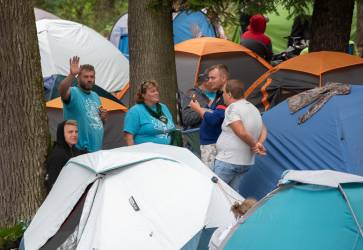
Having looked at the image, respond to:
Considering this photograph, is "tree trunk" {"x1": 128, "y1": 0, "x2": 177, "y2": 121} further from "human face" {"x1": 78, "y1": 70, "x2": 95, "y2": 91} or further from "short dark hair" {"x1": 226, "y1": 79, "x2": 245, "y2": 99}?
"short dark hair" {"x1": 226, "y1": 79, "x2": 245, "y2": 99}

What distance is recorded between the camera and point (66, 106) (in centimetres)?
765

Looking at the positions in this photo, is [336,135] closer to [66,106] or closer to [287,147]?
[287,147]

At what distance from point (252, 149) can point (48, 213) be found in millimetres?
1942

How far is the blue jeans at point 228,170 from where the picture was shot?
7023 millimetres

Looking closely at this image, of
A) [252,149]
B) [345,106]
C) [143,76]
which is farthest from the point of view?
[143,76]

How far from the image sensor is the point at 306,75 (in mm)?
10438

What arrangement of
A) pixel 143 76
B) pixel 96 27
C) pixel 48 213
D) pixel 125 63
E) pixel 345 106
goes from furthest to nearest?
pixel 96 27 < pixel 125 63 < pixel 143 76 < pixel 345 106 < pixel 48 213

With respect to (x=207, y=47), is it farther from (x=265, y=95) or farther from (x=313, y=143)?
(x=313, y=143)

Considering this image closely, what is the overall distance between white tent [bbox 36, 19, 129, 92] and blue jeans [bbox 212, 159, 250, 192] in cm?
708

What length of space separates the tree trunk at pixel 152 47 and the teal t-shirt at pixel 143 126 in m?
1.79

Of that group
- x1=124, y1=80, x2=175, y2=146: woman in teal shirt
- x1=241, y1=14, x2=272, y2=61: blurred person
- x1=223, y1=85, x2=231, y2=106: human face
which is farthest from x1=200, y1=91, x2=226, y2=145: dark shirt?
x1=241, y1=14, x2=272, y2=61: blurred person

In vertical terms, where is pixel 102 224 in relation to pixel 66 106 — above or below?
below

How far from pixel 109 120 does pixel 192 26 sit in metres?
8.06

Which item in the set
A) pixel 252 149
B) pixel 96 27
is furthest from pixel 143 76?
pixel 96 27
